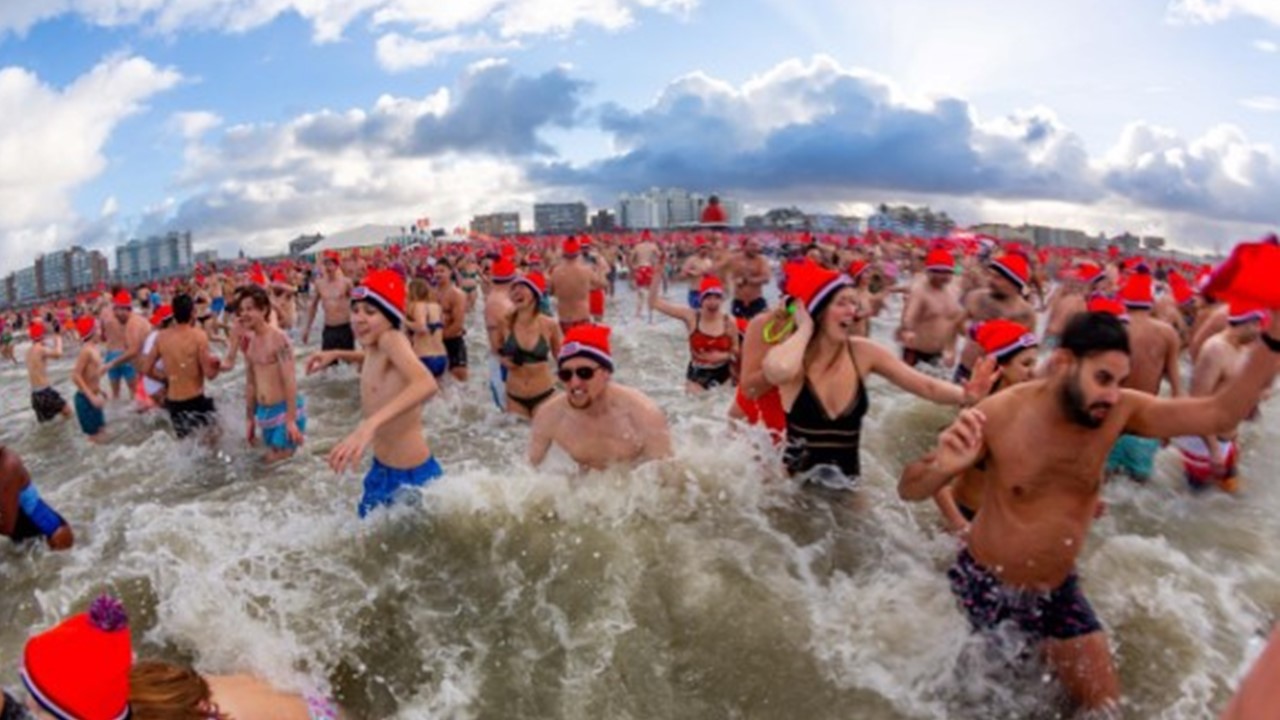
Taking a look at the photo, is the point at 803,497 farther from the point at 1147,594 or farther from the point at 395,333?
the point at 395,333

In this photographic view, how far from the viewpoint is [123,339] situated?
1119cm

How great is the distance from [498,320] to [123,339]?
6.54 meters

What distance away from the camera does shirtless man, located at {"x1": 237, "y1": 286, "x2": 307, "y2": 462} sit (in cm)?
670

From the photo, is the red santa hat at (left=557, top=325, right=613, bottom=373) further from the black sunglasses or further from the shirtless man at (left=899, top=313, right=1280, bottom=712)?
the shirtless man at (left=899, top=313, right=1280, bottom=712)

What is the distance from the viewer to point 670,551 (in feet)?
15.4

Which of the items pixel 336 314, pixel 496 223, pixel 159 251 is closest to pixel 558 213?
pixel 496 223

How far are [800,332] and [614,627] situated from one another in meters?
1.76

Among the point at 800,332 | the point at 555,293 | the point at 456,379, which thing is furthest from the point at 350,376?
the point at 800,332

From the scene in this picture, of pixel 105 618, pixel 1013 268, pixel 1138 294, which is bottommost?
pixel 105 618

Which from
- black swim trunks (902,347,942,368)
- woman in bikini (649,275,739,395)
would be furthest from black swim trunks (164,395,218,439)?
black swim trunks (902,347,942,368)

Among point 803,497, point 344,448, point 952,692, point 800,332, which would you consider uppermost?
point 800,332

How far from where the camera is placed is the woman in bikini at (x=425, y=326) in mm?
8664

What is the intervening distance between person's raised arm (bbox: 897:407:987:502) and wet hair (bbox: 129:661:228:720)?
244cm

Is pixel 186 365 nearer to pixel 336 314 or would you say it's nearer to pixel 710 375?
pixel 336 314
